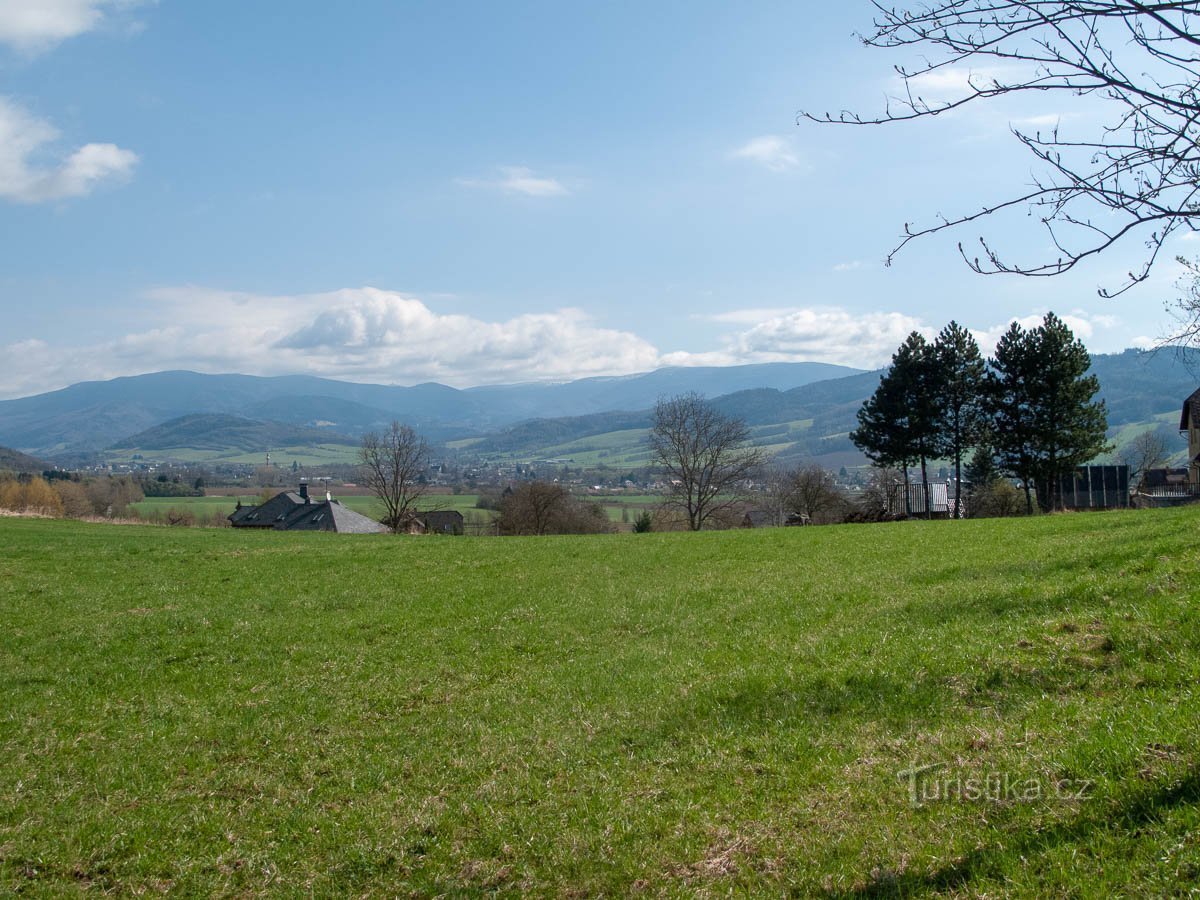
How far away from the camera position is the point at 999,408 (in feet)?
162

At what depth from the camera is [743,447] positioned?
6531cm

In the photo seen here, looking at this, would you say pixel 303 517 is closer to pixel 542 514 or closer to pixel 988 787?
pixel 542 514

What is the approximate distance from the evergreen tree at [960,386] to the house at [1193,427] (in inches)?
888

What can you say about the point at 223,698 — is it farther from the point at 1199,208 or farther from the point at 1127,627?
the point at 1199,208

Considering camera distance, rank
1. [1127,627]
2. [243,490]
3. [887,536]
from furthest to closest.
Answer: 1. [243,490]
2. [887,536]
3. [1127,627]

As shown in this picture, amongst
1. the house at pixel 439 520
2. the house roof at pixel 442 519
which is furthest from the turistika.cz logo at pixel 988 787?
the house roof at pixel 442 519

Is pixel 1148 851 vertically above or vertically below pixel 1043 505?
above

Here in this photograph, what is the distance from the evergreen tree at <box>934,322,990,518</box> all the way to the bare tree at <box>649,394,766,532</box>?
1584cm

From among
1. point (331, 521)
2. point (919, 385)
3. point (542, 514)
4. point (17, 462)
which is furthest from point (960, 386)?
point (17, 462)

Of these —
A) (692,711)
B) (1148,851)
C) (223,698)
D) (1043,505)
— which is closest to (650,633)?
(692,711)

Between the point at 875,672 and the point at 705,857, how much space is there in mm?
3856

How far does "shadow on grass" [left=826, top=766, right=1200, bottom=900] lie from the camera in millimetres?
4656

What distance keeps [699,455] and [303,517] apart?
3353cm

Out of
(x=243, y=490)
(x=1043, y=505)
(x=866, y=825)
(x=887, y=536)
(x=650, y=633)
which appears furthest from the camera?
(x=243, y=490)
